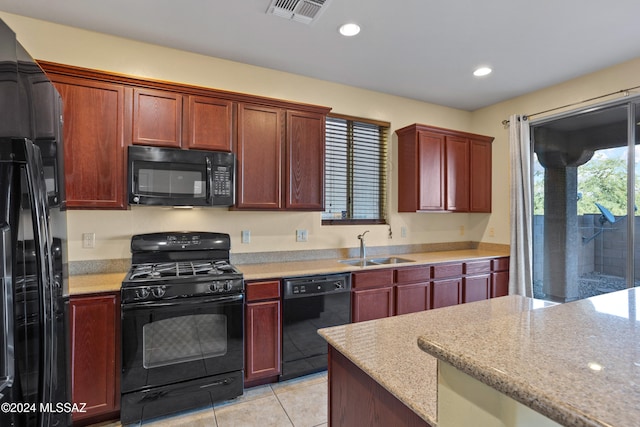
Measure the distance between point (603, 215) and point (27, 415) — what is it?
435 centimetres

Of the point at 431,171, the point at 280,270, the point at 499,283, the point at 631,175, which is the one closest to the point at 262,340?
the point at 280,270

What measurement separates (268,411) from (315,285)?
0.95 metres

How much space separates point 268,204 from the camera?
9.26 ft

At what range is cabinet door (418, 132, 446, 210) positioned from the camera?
3604 millimetres

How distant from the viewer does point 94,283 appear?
2.21m

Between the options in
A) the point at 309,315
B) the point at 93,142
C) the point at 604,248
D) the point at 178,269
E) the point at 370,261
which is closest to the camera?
the point at 93,142

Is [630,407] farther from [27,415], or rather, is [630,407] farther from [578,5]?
[578,5]

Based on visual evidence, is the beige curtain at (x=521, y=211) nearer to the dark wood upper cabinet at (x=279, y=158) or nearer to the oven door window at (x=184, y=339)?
the dark wood upper cabinet at (x=279, y=158)

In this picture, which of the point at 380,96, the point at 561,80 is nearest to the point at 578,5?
the point at 561,80

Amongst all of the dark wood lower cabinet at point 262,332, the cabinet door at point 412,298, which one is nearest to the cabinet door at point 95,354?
the dark wood lower cabinet at point 262,332

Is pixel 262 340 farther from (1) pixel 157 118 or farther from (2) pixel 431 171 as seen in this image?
(2) pixel 431 171

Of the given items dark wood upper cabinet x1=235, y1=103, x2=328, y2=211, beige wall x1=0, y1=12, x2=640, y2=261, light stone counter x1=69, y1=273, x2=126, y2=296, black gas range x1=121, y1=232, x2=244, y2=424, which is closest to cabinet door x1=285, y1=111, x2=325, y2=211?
dark wood upper cabinet x1=235, y1=103, x2=328, y2=211

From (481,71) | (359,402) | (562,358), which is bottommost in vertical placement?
(359,402)

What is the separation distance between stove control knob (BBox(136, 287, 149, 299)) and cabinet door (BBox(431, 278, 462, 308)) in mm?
2568
